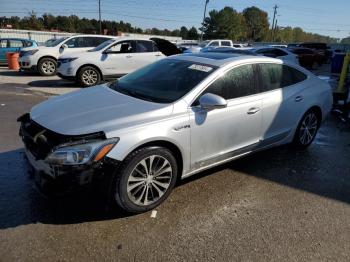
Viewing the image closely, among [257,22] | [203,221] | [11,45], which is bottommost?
[203,221]

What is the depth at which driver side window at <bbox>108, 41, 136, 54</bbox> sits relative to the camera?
11.5 metres

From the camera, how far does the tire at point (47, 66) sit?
13.8m

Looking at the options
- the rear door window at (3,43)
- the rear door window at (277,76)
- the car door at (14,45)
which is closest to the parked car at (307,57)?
the car door at (14,45)

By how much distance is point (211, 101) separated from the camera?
359 centimetres

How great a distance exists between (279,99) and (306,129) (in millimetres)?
1076

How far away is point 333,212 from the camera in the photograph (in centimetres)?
366

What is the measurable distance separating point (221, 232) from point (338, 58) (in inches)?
673

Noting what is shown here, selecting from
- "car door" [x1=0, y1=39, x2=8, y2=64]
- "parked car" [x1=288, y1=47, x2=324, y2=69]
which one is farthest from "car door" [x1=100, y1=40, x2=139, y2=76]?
"parked car" [x1=288, y1=47, x2=324, y2=69]

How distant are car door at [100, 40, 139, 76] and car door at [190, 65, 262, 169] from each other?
25.4 feet

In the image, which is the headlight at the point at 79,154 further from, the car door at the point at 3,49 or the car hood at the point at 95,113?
the car door at the point at 3,49

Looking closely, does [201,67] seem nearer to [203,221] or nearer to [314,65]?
[203,221]

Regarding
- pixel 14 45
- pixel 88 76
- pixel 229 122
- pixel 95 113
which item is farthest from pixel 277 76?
pixel 14 45

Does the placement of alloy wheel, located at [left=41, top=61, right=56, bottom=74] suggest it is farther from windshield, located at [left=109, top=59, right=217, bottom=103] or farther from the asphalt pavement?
windshield, located at [left=109, top=59, right=217, bottom=103]

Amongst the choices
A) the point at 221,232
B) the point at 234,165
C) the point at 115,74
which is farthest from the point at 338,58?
the point at 221,232
